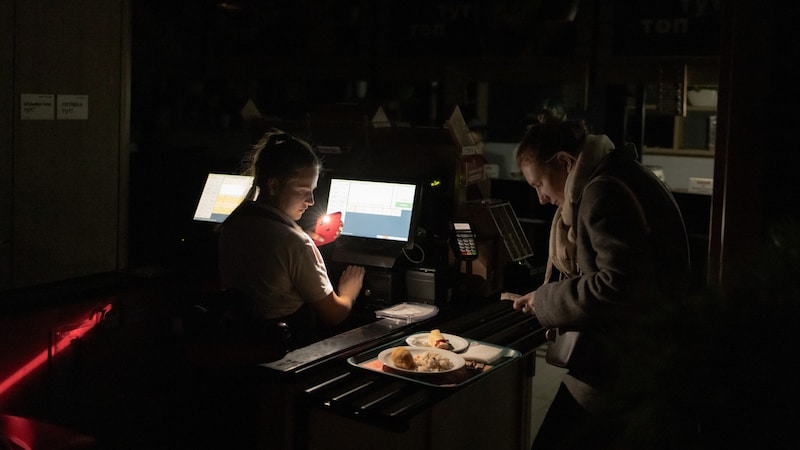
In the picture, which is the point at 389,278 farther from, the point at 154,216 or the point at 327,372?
the point at 154,216

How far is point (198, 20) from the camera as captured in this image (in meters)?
7.51

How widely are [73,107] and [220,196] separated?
80cm

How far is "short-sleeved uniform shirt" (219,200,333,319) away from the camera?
260 cm

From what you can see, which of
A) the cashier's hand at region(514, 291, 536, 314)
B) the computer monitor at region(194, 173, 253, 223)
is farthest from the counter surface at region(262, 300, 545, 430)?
the computer monitor at region(194, 173, 253, 223)

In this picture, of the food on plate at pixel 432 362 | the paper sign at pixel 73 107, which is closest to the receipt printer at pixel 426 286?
the food on plate at pixel 432 362

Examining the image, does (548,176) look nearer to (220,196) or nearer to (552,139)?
(552,139)

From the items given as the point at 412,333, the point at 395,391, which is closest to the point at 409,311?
the point at 412,333

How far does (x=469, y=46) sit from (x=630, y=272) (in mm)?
4525

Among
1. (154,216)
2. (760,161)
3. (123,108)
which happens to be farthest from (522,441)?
(154,216)

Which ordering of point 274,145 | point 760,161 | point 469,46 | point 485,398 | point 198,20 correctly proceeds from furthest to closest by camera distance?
point 198,20, point 469,46, point 485,398, point 274,145, point 760,161

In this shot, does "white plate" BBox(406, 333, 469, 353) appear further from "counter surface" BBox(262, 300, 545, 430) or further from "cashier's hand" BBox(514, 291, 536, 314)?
"cashier's hand" BBox(514, 291, 536, 314)

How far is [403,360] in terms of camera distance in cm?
235

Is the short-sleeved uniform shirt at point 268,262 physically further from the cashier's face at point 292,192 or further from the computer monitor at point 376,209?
the computer monitor at point 376,209

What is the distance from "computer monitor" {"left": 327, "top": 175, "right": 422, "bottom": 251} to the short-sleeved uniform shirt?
2.02 feet
